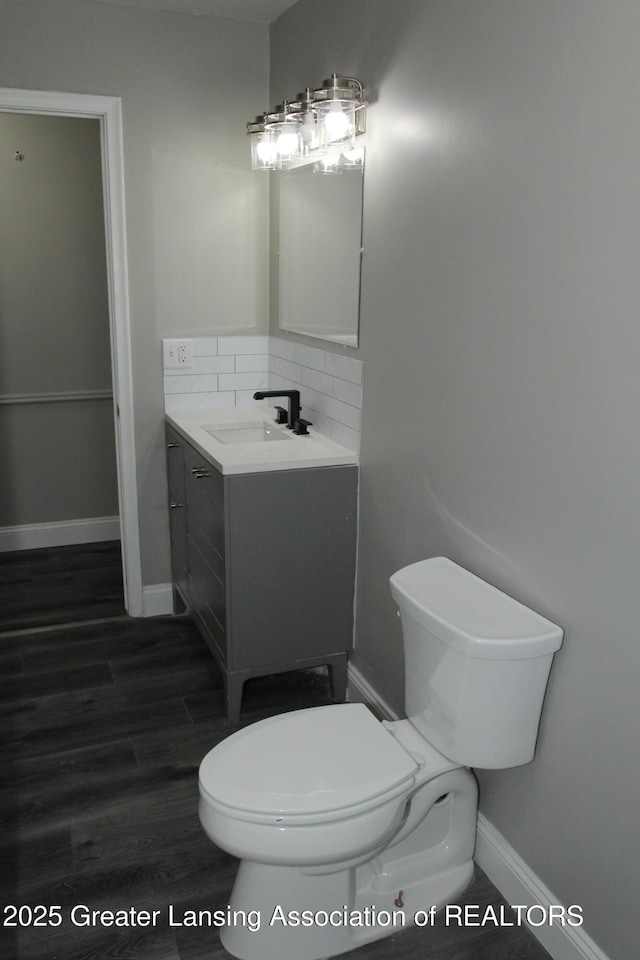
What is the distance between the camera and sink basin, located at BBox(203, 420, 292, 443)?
9.77 ft

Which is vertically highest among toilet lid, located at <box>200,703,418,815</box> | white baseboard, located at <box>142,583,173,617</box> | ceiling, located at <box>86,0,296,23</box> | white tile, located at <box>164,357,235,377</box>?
ceiling, located at <box>86,0,296,23</box>

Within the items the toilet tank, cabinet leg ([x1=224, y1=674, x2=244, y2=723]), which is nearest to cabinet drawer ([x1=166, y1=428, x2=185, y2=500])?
cabinet leg ([x1=224, y1=674, x2=244, y2=723])

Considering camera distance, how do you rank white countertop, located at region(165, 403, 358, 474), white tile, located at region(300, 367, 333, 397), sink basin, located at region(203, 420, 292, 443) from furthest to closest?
sink basin, located at region(203, 420, 292, 443)
white tile, located at region(300, 367, 333, 397)
white countertop, located at region(165, 403, 358, 474)

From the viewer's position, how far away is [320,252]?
2795mm

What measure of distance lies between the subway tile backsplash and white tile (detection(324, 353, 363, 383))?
0.10 feet

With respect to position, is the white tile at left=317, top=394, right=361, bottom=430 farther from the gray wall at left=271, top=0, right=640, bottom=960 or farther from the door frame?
the door frame

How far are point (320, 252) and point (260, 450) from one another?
0.76 m

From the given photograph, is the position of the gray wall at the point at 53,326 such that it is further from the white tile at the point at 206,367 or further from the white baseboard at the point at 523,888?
the white baseboard at the point at 523,888

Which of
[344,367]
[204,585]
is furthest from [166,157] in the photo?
[204,585]

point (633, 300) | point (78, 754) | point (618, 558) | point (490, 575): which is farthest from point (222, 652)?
point (633, 300)

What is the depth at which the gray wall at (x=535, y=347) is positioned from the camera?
4.88 feet

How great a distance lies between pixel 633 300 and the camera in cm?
143

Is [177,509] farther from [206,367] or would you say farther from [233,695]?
[233,695]

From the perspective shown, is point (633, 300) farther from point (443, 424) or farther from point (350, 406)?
point (350, 406)
